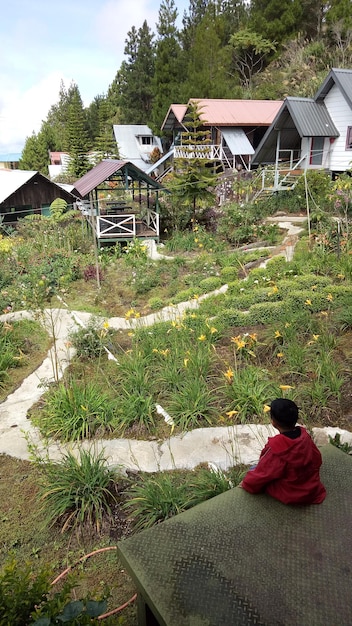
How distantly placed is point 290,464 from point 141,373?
8.35 ft

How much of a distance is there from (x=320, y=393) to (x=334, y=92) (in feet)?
43.6

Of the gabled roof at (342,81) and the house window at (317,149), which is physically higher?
the gabled roof at (342,81)

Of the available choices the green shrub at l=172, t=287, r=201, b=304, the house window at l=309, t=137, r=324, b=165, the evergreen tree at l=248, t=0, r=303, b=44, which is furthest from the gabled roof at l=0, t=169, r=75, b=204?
the evergreen tree at l=248, t=0, r=303, b=44

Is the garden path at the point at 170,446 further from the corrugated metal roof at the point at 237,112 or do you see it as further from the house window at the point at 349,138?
the corrugated metal roof at the point at 237,112

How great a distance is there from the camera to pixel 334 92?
1402 centimetres

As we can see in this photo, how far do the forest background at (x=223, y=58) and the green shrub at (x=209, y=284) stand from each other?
19.9 meters

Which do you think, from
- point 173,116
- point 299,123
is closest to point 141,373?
point 299,123

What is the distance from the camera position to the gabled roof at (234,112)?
22500 millimetres

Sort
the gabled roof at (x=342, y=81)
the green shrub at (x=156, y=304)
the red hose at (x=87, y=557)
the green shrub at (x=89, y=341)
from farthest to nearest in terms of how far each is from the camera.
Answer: the gabled roof at (x=342, y=81), the green shrub at (x=156, y=304), the green shrub at (x=89, y=341), the red hose at (x=87, y=557)

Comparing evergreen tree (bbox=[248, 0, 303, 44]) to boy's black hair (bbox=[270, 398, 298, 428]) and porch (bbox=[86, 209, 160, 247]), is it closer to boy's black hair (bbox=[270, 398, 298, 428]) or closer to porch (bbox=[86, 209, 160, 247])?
porch (bbox=[86, 209, 160, 247])

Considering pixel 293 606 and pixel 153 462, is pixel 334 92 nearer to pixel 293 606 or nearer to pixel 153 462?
pixel 153 462

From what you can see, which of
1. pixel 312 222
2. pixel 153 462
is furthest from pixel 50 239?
pixel 153 462

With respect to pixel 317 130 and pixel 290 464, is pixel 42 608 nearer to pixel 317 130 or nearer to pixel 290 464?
pixel 290 464

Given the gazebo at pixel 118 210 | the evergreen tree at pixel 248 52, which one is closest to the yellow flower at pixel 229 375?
the gazebo at pixel 118 210
